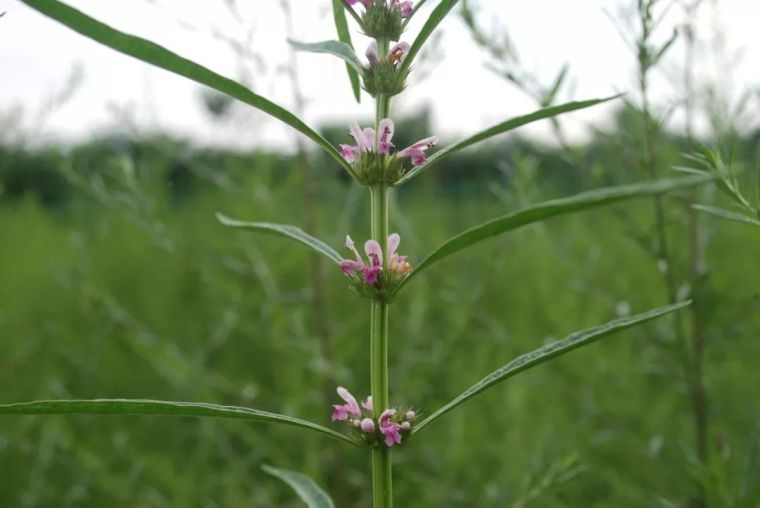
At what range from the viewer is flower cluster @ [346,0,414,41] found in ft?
1.77

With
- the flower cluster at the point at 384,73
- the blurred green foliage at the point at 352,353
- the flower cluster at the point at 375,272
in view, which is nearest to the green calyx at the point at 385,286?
the flower cluster at the point at 375,272

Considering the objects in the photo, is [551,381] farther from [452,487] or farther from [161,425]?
[161,425]

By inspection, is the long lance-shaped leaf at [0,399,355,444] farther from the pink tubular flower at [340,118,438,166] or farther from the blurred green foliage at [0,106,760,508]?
the blurred green foliage at [0,106,760,508]

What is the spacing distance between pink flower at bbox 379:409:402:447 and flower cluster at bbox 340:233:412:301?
7 centimetres

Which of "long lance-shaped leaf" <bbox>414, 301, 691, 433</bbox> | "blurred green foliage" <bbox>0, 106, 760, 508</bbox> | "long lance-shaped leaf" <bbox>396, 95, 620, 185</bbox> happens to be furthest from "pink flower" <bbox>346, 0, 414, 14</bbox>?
"blurred green foliage" <bbox>0, 106, 760, 508</bbox>

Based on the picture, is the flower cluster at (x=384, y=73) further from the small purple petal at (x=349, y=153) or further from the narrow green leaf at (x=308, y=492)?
the narrow green leaf at (x=308, y=492)

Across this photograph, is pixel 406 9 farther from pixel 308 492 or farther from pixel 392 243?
pixel 308 492

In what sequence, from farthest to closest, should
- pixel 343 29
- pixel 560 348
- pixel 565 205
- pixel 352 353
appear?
pixel 352 353 → pixel 343 29 → pixel 560 348 → pixel 565 205

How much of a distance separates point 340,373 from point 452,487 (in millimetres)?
259

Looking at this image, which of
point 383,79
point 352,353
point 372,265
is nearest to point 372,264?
point 372,265

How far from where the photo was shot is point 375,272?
1.75 feet

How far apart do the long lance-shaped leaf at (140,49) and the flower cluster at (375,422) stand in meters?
0.20


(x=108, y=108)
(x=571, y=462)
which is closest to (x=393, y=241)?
(x=571, y=462)

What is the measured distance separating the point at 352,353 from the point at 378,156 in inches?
60.9
